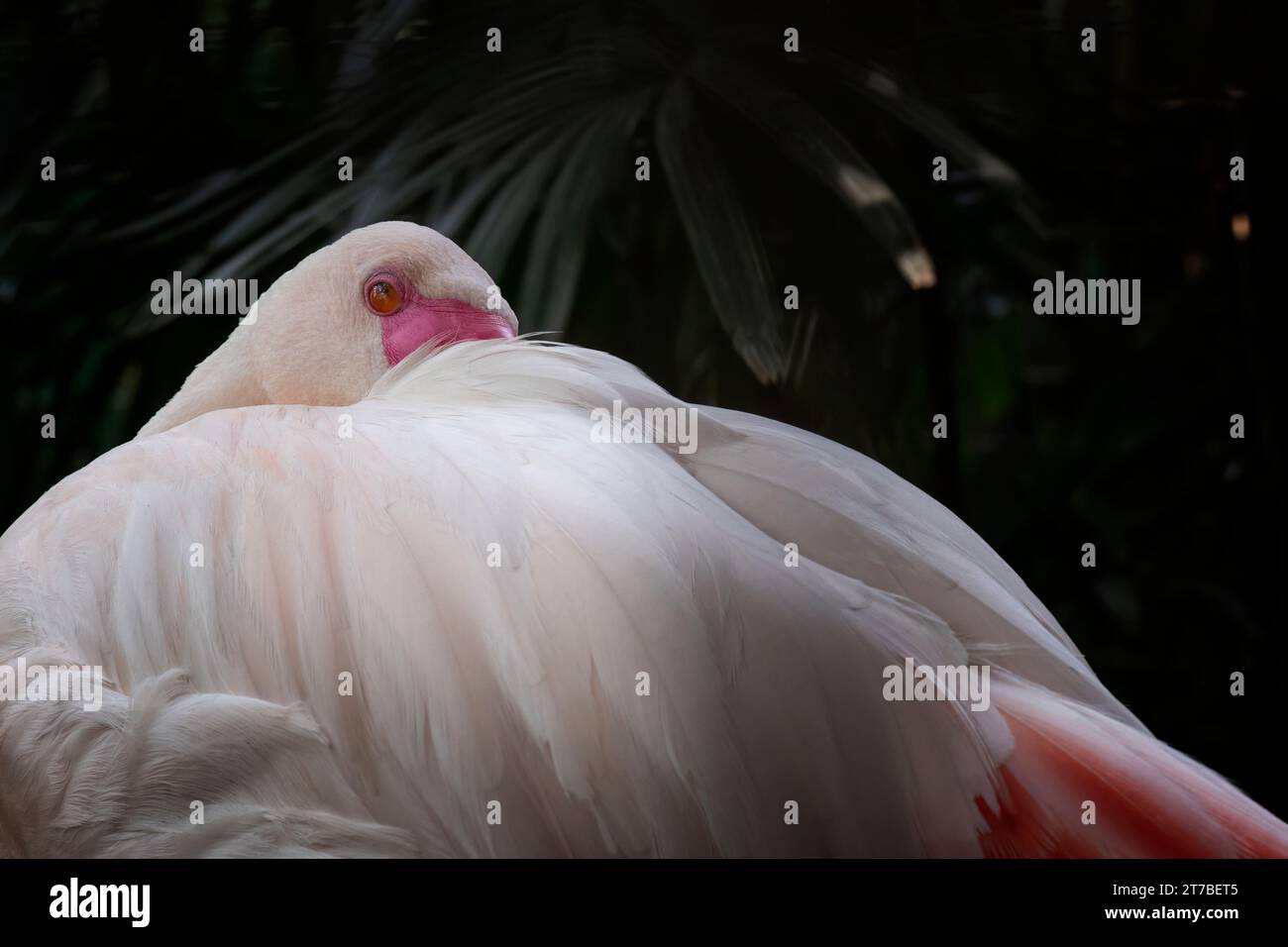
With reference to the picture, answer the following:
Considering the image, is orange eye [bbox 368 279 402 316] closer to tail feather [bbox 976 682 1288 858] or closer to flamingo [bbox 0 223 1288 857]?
flamingo [bbox 0 223 1288 857]

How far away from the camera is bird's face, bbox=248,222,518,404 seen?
131 centimetres

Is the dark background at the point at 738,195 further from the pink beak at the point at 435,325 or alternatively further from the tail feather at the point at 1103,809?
the tail feather at the point at 1103,809

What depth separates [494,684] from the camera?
91 cm

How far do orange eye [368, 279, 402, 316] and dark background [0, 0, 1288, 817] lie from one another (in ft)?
0.80

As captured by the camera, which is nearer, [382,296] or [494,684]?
[494,684]

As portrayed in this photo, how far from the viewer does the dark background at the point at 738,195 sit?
1564mm

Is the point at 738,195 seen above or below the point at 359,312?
above

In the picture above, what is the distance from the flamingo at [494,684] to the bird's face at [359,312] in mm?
290

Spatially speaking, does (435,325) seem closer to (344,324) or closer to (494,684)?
(344,324)

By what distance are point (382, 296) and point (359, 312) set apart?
32 millimetres

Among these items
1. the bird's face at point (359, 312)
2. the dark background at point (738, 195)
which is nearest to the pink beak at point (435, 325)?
the bird's face at point (359, 312)

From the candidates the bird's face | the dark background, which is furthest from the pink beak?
the dark background

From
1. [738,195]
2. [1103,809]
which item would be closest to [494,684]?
[1103,809]

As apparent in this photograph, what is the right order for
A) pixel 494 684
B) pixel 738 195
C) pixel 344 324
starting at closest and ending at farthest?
pixel 494 684
pixel 344 324
pixel 738 195
